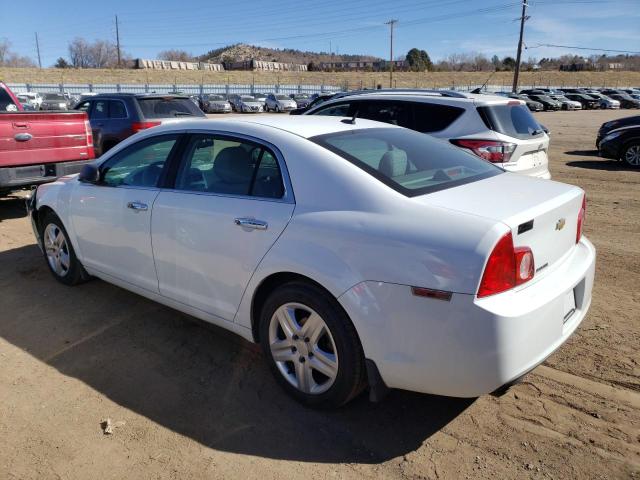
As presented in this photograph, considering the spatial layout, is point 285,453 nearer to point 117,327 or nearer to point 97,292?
point 117,327

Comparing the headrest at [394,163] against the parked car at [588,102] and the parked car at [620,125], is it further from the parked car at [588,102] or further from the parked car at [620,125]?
the parked car at [588,102]

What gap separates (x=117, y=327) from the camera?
4148 millimetres

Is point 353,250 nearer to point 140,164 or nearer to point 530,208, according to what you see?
point 530,208

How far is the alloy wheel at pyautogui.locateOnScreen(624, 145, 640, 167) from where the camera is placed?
12.3 metres

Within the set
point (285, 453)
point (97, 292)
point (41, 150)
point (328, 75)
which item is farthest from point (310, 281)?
point (328, 75)

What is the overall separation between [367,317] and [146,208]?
6.54ft

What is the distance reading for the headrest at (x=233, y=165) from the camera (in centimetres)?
334

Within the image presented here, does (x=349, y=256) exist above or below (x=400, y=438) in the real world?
above

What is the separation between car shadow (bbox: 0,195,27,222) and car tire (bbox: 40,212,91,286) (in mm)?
3165

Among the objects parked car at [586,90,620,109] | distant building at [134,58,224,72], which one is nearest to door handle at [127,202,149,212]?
parked car at [586,90,620,109]

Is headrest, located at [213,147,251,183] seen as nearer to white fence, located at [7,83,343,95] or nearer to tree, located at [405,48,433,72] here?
white fence, located at [7,83,343,95]

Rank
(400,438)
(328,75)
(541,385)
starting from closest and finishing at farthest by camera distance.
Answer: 1. (400,438)
2. (541,385)
3. (328,75)

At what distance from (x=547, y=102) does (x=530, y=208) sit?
160 ft

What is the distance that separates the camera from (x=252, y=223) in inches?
121
